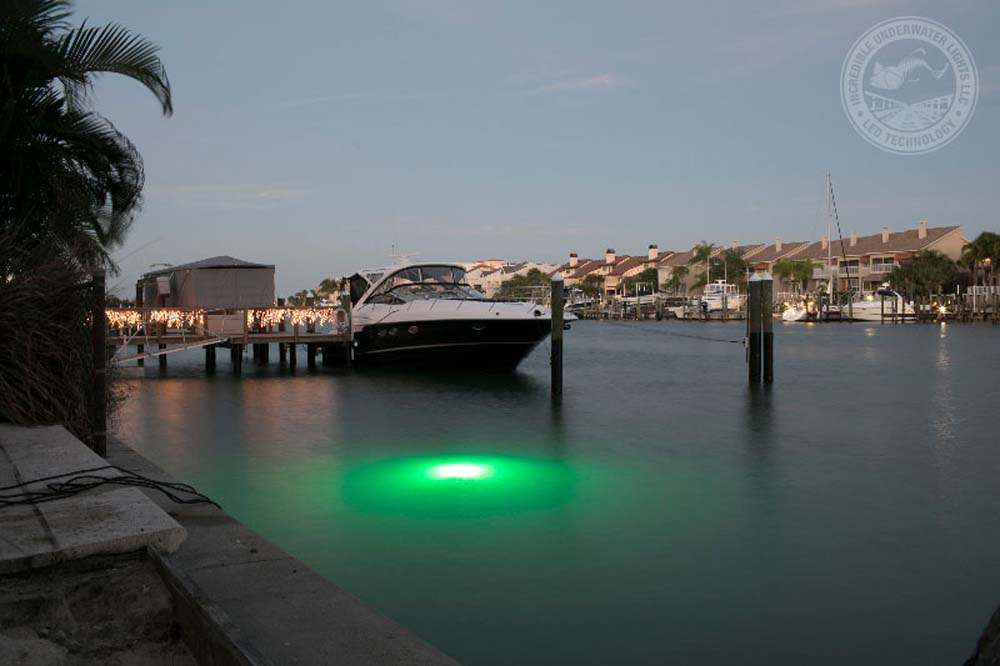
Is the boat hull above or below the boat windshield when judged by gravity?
below

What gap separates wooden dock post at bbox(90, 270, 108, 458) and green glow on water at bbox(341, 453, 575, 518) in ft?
9.93

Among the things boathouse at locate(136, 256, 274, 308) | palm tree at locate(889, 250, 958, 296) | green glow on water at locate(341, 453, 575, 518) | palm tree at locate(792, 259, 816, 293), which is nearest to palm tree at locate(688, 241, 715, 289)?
palm tree at locate(792, 259, 816, 293)

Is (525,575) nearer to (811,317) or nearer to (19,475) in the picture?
(19,475)

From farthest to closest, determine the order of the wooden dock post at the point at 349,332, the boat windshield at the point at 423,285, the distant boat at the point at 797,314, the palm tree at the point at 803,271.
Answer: the palm tree at the point at 803,271 → the distant boat at the point at 797,314 → the wooden dock post at the point at 349,332 → the boat windshield at the point at 423,285

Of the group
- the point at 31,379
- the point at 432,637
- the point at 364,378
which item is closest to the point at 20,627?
the point at 432,637

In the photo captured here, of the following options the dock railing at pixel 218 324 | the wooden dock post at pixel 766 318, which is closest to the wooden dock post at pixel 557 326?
the wooden dock post at pixel 766 318

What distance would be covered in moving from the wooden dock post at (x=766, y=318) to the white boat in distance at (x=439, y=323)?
5.30 meters

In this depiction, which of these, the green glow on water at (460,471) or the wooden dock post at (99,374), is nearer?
the wooden dock post at (99,374)

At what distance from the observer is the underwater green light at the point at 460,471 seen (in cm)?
Result: 1226

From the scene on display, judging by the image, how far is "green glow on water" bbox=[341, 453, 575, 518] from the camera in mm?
10320

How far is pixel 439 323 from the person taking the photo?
26.8 m

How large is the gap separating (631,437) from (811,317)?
7705 cm

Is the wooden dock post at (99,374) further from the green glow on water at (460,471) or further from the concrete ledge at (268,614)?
the green glow on water at (460,471)

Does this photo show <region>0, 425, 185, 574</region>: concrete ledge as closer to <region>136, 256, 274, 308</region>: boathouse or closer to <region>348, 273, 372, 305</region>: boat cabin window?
<region>348, 273, 372, 305</region>: boat cabin window
